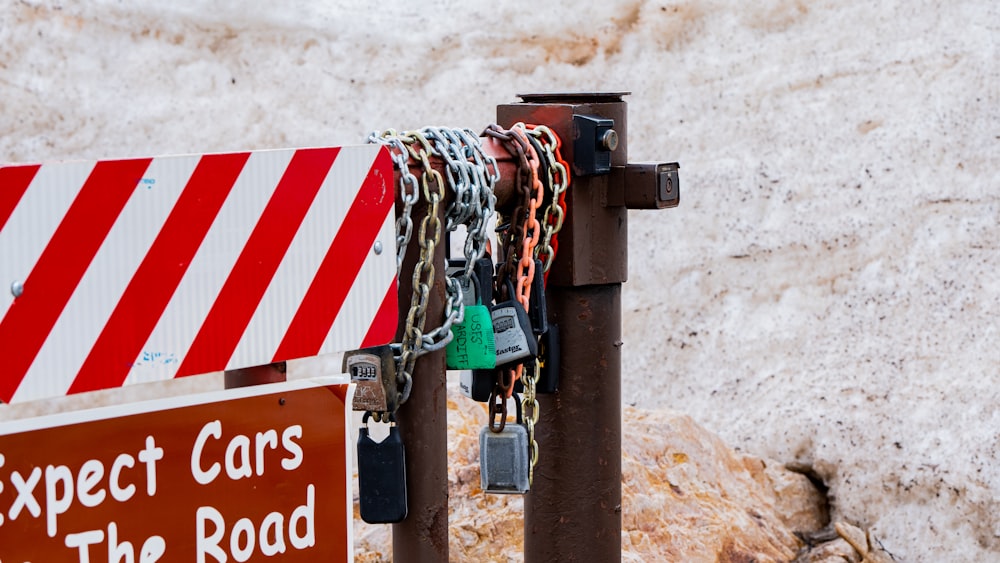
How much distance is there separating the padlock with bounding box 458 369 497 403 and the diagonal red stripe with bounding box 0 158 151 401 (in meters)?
1.14

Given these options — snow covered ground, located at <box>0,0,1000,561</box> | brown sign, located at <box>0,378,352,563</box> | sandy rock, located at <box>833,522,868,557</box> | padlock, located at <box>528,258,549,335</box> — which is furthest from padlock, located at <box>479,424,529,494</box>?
snow covered ground, located at <box>0,0,1000,561</box>

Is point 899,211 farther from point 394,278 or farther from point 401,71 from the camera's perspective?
point 394,278

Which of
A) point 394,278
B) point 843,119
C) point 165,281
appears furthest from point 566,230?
point 843,119

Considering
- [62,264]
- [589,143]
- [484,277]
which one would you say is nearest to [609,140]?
[589,143]

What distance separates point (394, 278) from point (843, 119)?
5856mm

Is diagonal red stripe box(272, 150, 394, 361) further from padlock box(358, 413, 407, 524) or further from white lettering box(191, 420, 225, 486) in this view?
padlock box(358, 413, 407, 524)

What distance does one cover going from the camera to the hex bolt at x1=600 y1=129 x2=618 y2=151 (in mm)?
3179

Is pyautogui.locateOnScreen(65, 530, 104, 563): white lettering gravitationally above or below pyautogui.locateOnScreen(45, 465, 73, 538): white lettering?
below

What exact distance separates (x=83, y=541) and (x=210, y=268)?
0.48 meters

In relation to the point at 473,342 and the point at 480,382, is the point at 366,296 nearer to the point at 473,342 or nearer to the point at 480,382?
the point at 473,342

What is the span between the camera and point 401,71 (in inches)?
353

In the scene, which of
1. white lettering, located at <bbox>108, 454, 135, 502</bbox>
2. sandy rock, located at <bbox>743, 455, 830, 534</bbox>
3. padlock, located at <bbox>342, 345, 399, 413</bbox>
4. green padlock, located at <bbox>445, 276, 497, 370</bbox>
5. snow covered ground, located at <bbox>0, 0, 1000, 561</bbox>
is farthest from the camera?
snow covered ground, located at <bbox>0, 0, 1000, 561</bbox>

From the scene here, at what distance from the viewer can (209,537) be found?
2.14 metres

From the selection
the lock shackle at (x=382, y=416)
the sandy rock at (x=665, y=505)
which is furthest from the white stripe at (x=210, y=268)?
the sandy rock at (x=665, y=505)
